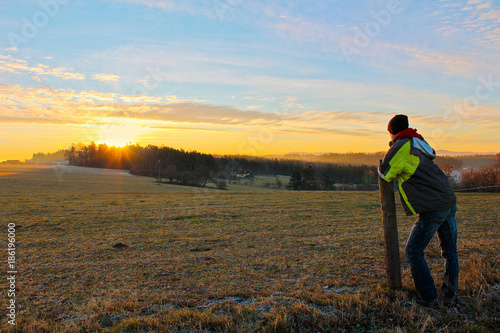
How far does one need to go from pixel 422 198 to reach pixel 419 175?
30 cm

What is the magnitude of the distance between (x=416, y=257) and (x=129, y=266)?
19.0 feet

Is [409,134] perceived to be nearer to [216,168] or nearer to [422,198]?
[422,198]

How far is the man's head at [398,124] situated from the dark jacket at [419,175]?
234mm

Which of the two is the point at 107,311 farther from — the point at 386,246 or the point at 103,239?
the point at 103,239

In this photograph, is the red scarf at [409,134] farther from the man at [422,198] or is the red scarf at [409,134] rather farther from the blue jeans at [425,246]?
the blue jeans at [425,246]

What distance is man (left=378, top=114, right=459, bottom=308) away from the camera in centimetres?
413

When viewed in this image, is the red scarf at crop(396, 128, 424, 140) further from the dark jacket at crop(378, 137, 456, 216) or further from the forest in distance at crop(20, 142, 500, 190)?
→ the forest in distance at crop(20, 142, 500, 190)

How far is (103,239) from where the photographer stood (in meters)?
10.7

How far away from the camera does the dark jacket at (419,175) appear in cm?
412

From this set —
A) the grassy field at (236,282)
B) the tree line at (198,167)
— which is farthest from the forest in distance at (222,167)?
the grassy field at (236,282)

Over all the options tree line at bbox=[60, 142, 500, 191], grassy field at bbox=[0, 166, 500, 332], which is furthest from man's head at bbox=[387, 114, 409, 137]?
tree line at bbox=[60, 142, 500, 191]

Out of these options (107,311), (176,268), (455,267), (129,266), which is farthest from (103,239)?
(455,267)

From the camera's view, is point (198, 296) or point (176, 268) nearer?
point (198, 296)

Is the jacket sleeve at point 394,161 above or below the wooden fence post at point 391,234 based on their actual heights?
above
